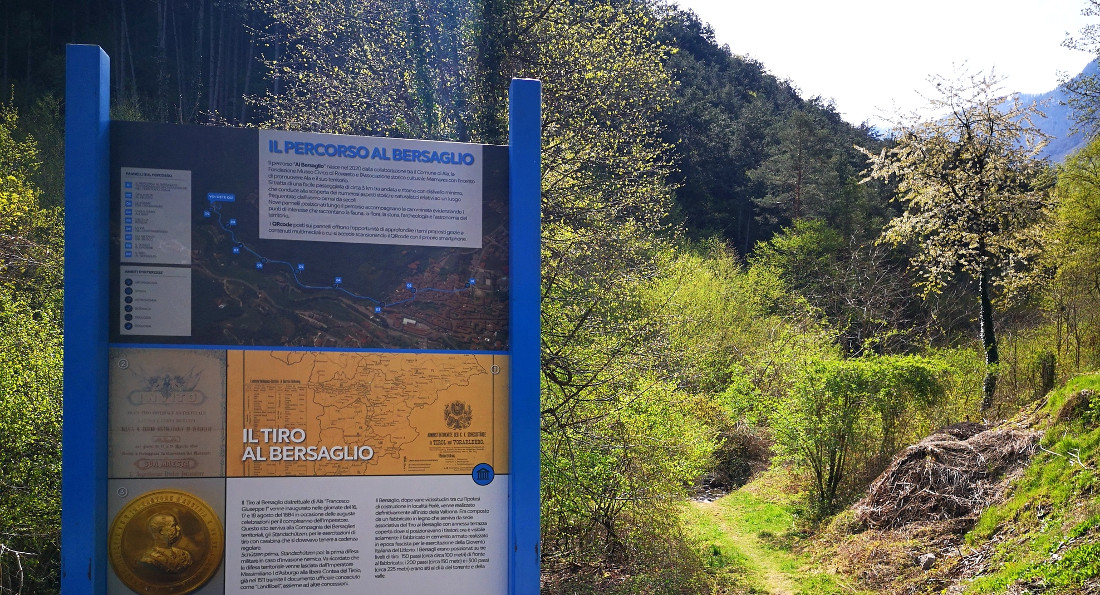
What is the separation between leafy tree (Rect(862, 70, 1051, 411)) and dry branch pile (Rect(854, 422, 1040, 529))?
14.7 feet

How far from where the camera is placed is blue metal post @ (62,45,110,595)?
296 centimetres

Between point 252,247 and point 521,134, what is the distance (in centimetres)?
127

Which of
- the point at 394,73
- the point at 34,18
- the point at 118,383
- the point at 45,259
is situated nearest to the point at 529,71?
the point at 394,73

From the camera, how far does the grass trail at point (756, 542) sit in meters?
9.20

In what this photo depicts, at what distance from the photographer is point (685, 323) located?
57.9ft

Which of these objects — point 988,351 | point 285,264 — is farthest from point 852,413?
point 285,264

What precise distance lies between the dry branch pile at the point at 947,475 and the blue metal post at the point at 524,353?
719cm

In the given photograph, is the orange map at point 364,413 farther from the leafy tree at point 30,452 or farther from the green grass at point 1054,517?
the green grass at point 1054,517

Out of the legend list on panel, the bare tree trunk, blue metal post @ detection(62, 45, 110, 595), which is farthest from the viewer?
the bare tree trunk

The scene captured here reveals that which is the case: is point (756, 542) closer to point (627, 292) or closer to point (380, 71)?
point (627, 292)

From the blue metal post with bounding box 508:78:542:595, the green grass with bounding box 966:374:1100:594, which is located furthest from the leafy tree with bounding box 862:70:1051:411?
the blue metal post with bounding box 508:78:542:595

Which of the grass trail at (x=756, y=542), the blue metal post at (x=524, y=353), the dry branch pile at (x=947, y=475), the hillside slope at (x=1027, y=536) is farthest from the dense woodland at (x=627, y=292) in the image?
the blue metal post at (x=524, y=353)

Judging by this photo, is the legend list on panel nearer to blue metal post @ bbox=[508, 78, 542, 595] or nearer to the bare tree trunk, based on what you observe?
blue metal post @ bbox=[508, 78, 542, 595]

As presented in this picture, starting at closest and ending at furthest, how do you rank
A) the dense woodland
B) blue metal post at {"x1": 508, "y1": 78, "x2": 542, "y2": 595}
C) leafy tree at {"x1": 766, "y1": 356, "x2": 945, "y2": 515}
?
blue metal post at {"x1": 508, "y1": 78, "x2": 542, "y2": 595} → the dense woodland → leafy tree at {"x1": 766, "y1": 356, "x2": 945, "y2": 515}
